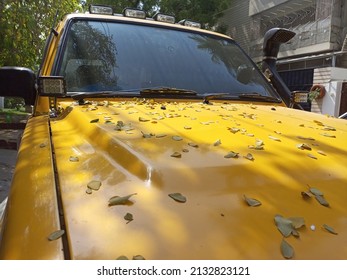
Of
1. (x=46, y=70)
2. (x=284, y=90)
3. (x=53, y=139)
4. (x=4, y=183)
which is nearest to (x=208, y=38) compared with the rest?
(x=284, y=90)

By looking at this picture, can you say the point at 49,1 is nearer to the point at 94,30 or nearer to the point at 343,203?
the point at 94,30

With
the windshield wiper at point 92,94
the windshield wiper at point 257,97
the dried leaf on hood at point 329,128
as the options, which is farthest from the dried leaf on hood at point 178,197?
the windshield wiper at point 257,97

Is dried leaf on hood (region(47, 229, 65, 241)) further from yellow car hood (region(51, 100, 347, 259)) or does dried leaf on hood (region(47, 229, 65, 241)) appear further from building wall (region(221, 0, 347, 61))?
building wall (region(221, 0, 347, 61))

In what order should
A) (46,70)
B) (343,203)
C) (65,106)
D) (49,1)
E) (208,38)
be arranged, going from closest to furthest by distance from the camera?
(343,203) < (65,106) < (46,70) < (208,38) < (49,1)

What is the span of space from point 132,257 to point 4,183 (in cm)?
538

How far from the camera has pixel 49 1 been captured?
8.44 metres

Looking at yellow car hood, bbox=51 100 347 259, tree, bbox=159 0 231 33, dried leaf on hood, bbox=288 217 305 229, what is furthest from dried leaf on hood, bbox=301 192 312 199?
tree, bbox=159 0 231 33

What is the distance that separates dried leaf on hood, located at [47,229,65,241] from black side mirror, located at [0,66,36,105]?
1410 mm

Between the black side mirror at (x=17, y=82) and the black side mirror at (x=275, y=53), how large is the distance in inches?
79.5

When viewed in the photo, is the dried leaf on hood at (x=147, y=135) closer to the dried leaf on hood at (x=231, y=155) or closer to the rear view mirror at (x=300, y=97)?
the dried leaf on hood at (x=231, y=155)

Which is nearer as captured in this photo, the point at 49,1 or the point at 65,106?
the point at 65,106

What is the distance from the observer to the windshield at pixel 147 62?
7.52 ft

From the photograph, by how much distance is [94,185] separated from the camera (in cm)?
107

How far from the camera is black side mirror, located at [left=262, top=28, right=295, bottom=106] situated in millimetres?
3080
